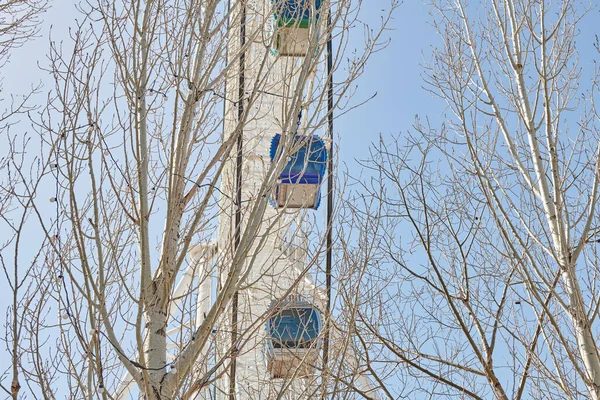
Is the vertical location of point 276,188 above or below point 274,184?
above

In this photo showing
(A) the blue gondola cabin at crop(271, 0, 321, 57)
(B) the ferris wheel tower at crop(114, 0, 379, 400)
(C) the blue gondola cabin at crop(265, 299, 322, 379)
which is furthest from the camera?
(C) the blue gondola cabin at crop(265, 299, 322, 379)

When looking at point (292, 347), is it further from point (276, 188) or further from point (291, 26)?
point (291, 26)

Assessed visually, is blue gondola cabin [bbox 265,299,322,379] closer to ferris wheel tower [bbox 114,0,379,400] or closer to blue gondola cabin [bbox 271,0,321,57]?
ferris wheel tower [bbox 114,0,379,400]

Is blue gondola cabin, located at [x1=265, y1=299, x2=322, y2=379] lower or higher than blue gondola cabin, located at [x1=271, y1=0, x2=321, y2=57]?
lower

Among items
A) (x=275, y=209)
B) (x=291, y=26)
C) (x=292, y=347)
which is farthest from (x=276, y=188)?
(x=292, y=347)

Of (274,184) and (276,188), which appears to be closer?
(274,184)

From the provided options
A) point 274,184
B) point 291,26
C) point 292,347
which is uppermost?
point 291,26

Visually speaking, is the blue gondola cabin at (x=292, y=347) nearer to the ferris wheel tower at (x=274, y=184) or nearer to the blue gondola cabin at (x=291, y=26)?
the ferris wheel tower at (x=274, y=184)

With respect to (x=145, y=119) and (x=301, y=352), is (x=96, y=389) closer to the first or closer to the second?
(x=145, y=119)

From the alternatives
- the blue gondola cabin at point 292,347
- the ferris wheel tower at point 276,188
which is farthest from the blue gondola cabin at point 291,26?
the blue gondola cabin at point 292,347

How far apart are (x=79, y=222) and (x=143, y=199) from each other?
410 mm

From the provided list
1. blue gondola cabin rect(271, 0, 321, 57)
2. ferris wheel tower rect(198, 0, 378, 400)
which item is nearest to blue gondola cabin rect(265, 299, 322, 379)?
ferris wheel tower rect(198, 0, 378, 400)

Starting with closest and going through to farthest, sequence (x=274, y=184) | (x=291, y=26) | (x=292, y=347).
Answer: (x=274, y=184) < (x=291, y=26) < (x=292, y=347)

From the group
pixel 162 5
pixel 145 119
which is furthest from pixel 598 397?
pixel 162 5
